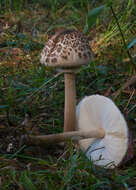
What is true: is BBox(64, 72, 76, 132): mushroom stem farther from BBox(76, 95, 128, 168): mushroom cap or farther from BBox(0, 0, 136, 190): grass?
BBox(0, 0, 136, 190): grass

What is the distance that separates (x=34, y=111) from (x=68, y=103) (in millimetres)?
474

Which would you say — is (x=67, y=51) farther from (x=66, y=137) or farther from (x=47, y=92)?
(x=47, y=92)

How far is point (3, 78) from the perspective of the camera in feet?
9.81

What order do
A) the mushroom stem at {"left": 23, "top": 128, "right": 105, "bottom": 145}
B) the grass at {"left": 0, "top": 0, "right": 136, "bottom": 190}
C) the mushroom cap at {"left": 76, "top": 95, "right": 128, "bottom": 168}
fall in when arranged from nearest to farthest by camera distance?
the grass at {"left": 0, "top": 0, "right": 136, "bottom": 190} < the mushroom cap at {"left": 76, "top": 95, "right": 128, "bottom": 168} < the mushroom stem at {"left": 23, "top": 128, "right": 105, "bottom": 145}

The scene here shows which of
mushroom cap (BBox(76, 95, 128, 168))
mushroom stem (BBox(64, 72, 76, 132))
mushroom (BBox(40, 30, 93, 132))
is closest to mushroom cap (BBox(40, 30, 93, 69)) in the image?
mushroom (BBox(40, 30, 93, 132))

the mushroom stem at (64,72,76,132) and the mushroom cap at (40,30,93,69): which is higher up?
the mushroom cap at (40,30,93,69)

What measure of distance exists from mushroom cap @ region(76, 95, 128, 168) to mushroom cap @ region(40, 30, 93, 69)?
301mm

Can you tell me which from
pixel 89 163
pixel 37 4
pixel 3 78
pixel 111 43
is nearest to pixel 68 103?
pixel 89 163

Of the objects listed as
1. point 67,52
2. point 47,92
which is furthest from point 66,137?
point 47,92

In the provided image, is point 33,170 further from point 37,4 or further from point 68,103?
point 37,4

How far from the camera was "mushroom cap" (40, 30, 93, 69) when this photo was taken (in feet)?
6.46

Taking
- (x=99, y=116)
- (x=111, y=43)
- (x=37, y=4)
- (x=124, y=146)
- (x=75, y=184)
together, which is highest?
(x=37, y=4)

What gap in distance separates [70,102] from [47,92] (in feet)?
2.04

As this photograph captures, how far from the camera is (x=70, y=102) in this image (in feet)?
7.34
